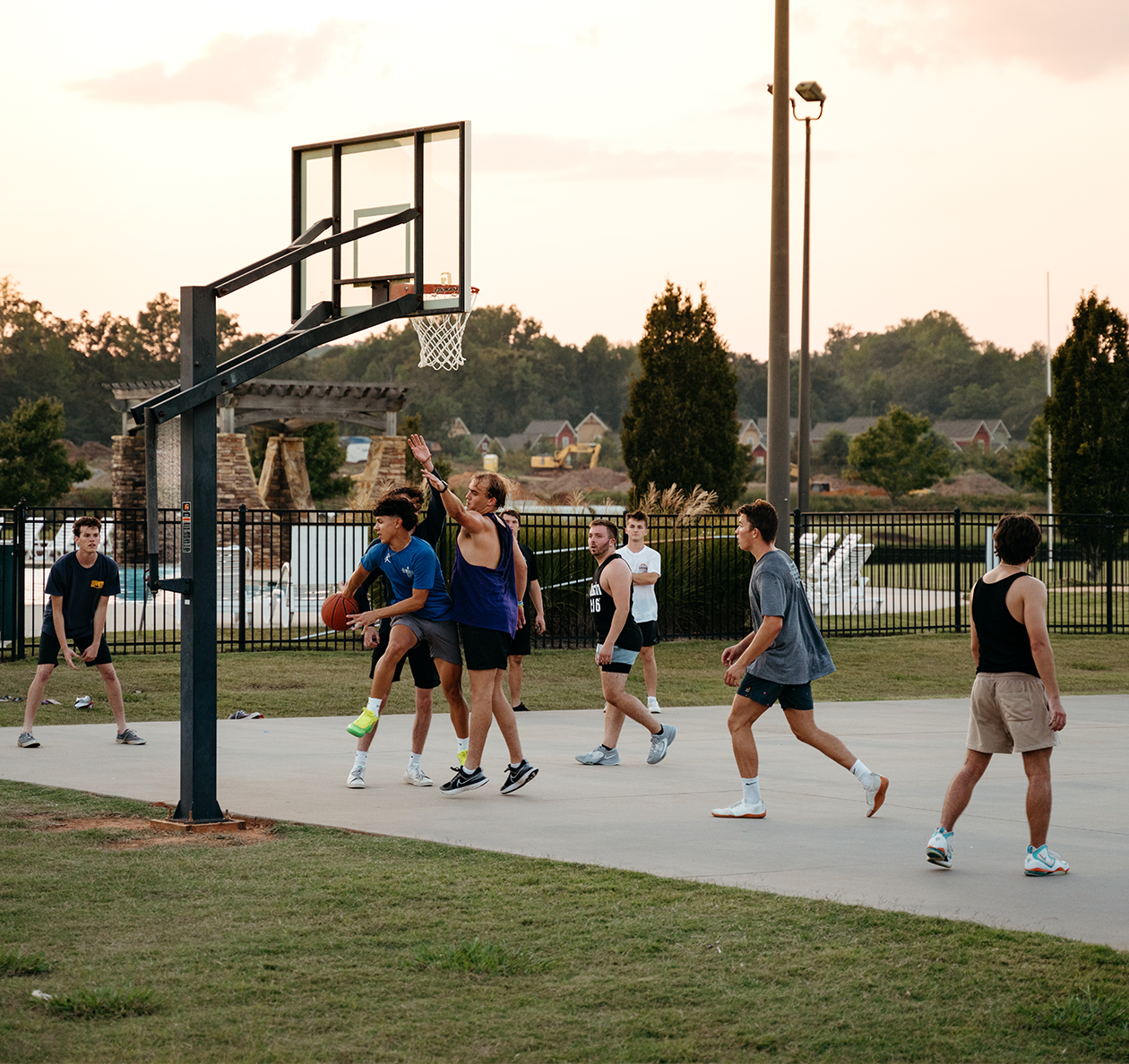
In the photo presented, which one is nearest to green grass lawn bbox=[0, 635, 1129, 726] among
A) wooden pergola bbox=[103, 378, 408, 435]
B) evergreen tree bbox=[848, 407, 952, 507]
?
wooden pergola bbox=[103, 378, 408, 435]

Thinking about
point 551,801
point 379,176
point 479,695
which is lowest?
point 551,801

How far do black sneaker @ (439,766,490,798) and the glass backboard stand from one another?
Result: 2967 millimetres

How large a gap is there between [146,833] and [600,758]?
3699 mm

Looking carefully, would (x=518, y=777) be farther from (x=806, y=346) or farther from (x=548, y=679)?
(x=806, y=346)

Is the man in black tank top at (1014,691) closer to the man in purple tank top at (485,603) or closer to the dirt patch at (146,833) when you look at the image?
the man in purple tank top at (485,603)

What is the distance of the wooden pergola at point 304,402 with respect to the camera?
33.2 m

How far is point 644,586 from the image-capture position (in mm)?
12008

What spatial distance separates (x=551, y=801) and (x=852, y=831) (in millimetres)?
1872

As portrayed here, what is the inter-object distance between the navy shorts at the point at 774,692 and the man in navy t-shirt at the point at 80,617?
17.2 ft

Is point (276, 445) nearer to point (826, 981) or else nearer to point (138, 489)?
point (138, 489)

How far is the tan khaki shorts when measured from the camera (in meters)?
6.42

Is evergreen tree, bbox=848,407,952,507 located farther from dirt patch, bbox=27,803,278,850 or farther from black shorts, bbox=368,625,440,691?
dirt patch, bbox=27,803,278,850

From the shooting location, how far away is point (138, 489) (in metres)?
35.7

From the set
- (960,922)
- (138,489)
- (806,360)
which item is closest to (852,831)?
(960,922)
